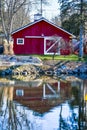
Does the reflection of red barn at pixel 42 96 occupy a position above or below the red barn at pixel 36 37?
below

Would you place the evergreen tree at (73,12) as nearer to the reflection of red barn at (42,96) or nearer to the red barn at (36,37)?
the red barn at (36,37)

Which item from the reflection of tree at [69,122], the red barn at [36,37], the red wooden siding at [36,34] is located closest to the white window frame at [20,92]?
the reflection of tree at [69,122]

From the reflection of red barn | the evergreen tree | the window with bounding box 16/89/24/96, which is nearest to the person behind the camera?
the reflection of red barn

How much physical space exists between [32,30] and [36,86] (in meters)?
19.5

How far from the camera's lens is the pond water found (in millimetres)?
16766

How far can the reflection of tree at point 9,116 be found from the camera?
16.2m

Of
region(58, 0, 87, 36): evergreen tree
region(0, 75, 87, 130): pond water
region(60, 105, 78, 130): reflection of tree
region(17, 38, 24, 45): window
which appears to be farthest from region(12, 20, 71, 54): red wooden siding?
region(60, 105, 78, 130): reflection of tree

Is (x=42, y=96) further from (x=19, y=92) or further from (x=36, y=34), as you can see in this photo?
(x=36, y=34)

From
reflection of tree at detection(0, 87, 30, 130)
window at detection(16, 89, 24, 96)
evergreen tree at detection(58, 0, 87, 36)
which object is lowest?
window at detection(16, 89, 24, 96)

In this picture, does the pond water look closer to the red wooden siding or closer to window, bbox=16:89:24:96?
window, bbox=16:89:24:96

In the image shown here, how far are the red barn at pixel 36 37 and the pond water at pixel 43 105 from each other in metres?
16.1

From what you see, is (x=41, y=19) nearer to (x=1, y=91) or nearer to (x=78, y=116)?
(x=1, y=91)

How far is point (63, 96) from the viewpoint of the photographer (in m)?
25.9

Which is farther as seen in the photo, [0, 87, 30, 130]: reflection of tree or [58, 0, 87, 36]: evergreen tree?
[58, 0, 87, 36]: evergreen tree
